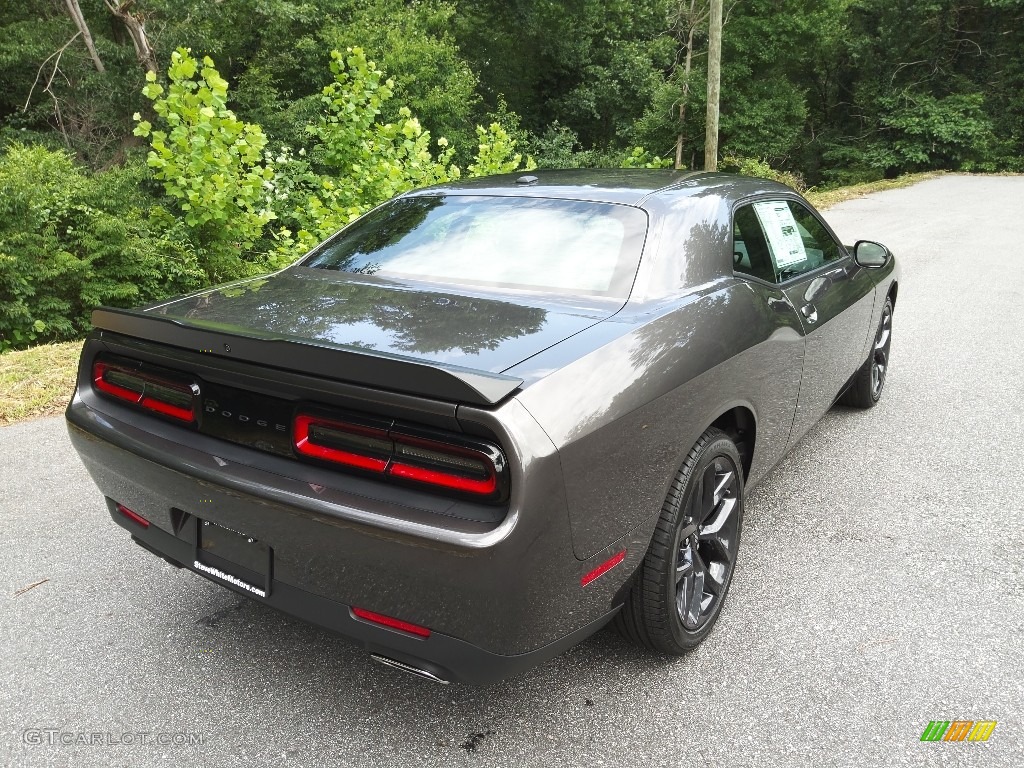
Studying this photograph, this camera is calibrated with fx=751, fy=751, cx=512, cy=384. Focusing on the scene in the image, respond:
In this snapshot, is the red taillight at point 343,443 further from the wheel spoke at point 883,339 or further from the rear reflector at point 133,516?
the wheel spoke at point 883,339

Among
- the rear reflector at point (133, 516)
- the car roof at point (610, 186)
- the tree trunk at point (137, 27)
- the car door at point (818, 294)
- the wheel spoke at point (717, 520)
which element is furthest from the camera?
the tree trunk at point (137, 27)

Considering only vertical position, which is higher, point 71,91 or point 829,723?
point 71,91

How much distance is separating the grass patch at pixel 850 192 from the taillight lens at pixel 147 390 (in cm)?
1522

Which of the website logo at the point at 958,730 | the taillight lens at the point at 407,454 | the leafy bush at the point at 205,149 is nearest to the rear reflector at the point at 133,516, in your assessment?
the taillight lens at the point at 407,454

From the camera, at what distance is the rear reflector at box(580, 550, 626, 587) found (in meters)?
1.88

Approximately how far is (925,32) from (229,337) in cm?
3218

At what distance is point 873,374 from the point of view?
457 cm

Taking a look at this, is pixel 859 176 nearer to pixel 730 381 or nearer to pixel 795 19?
pixel 795 19

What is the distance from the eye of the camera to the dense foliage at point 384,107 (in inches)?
270

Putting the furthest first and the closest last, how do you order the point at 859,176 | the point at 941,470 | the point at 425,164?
the point at 859,176 → the point at 425,164 → the point at 941,470

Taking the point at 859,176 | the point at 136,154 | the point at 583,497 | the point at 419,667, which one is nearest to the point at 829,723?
the point at 583,497

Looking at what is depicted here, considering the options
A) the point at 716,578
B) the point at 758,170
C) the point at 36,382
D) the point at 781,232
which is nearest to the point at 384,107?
the point at 758,170

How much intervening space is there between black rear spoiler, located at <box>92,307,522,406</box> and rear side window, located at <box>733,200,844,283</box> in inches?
60.5

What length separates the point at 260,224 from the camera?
21.6ft
